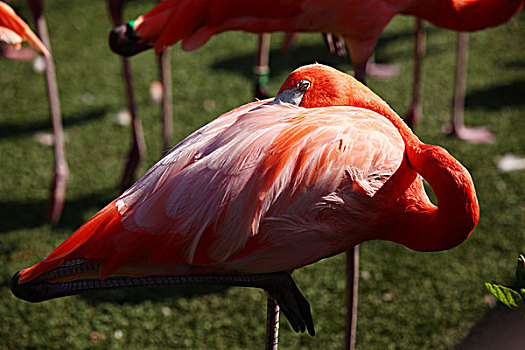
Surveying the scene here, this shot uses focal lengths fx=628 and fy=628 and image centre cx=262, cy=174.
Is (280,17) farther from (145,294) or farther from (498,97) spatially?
(498,97)

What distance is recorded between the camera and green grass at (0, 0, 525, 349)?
1897mm

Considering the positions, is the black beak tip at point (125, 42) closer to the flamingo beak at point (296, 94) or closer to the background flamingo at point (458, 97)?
the flamingo beak at point (296, 94)

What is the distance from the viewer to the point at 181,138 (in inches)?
111

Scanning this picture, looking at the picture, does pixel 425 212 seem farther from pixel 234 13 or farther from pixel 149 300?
pixel 149 300

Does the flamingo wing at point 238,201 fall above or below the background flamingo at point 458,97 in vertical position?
above

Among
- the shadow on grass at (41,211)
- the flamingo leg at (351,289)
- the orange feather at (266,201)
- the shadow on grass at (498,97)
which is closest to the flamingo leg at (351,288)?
the flamingo leg at (351,289)

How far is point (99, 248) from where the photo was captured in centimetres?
113

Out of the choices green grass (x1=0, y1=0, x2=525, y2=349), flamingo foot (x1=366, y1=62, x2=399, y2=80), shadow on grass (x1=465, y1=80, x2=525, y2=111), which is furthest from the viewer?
flamingo foot (x1=366, y1=62, x2=399, y2=80)

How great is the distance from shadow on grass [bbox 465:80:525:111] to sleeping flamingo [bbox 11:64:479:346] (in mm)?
2037

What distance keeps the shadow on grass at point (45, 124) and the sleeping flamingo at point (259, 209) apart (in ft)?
6.15

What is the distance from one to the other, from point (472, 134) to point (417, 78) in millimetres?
351

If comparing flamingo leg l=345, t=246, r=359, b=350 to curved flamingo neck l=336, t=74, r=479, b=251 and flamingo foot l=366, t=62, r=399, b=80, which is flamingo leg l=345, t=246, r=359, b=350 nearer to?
curved flamingo neck l=336, t=74, r=479, b=251

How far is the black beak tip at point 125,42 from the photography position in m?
1.77

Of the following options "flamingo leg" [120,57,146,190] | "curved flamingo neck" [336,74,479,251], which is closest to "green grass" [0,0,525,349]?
"flamingo leg" [120,57,146,190]
